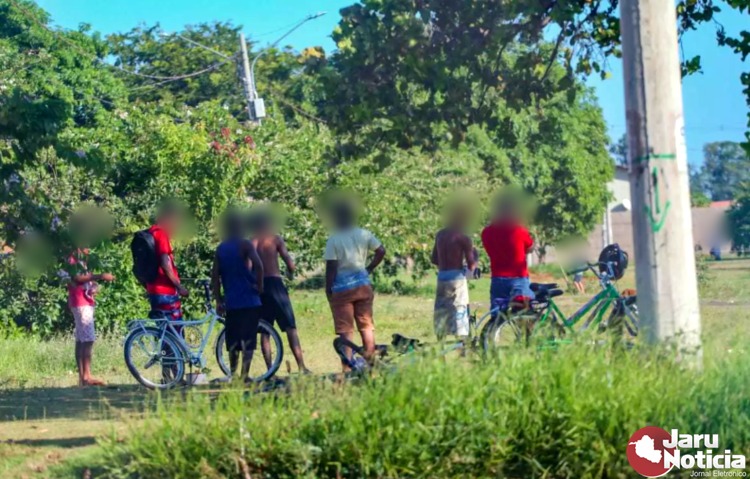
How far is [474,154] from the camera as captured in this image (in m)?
35.4

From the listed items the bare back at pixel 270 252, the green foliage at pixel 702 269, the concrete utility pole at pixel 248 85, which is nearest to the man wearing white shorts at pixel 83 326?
the bare back at pixel 270 252

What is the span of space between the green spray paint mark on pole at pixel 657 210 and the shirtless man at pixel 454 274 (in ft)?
A: 15.3

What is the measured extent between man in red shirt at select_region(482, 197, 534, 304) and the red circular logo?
518cm

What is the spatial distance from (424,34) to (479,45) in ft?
1.85

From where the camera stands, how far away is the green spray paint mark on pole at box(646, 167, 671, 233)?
22.5 ft

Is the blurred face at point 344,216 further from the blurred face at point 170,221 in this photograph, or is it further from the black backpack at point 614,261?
the black backpack at point 614,261

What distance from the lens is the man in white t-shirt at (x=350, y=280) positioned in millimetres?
10758

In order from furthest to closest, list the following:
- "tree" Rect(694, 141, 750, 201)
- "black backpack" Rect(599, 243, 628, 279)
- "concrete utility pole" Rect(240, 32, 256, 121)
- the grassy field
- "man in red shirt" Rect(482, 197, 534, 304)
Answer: "tree" Rect(694, 141, 750, 201), "concrete utility pole" Rect(240, 32, 256, 121), "black backpack" Rect(599, 243, 628, 279), "man in red shirt" Rect(482, 197, 534, 304), the grassy field

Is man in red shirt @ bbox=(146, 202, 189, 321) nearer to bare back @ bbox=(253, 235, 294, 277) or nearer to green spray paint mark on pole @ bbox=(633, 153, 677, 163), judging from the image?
bare back @ bbox=(253, 235, 294, 277)

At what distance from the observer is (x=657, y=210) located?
6871 millimetres

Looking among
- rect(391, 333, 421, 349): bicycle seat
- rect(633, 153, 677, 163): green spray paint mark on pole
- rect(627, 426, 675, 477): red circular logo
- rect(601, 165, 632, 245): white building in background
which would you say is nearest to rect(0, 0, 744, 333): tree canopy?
rect(391, 333, 421, 349): bicycle seat

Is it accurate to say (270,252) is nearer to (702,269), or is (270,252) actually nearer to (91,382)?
(91,382)

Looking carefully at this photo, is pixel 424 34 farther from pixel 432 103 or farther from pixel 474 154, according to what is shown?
pixel 474 154

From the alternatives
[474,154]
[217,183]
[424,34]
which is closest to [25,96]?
[424,34]
